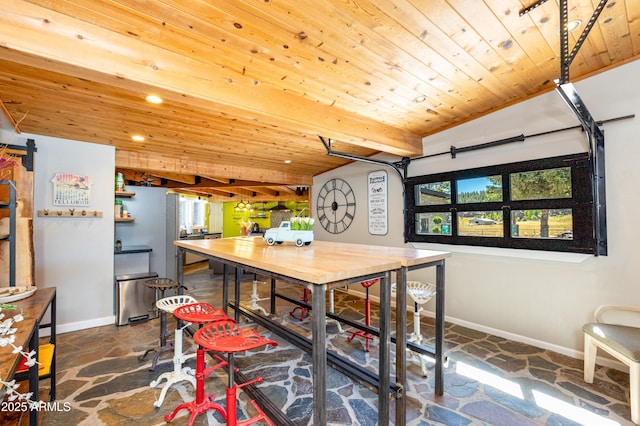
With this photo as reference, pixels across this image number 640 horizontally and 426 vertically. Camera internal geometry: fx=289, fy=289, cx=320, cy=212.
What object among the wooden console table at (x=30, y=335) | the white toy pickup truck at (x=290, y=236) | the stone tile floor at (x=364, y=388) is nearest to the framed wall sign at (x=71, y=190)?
the stone tile floor at (x=364, y=388)

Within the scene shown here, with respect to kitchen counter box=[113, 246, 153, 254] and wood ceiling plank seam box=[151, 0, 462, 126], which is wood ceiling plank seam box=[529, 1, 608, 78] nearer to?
wood ceiling plank seam box=[151, 0, 462, 126]

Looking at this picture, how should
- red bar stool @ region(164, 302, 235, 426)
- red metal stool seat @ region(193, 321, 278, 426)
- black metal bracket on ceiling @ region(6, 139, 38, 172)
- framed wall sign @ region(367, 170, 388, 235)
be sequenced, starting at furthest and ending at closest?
framed wall sign @ region(367, 170, 388, 235), black metal bracket on ceiling @ region(6, 139, 38, 172), red bar stool @ region(164, 302, 235, 426), red metal stool seat @ region(193, 321, 278, 426)

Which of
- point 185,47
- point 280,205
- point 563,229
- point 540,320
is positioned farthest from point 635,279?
point 280,205

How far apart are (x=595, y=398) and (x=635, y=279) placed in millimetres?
1053

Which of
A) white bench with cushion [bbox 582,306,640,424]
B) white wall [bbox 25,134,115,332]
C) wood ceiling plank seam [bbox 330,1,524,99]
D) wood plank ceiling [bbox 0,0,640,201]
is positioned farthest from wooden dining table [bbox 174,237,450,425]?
white wall [bbox 25,134,115,332]

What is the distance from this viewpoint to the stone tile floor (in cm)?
194

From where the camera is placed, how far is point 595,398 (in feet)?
6.91

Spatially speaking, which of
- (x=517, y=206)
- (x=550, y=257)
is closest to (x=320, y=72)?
(x=517, y=206)

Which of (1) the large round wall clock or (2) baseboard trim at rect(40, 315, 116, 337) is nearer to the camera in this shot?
(2) baseboard trim at rect(40, 315, 116, 337)

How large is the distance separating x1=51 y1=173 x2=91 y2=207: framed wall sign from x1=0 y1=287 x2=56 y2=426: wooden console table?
6.18 feet

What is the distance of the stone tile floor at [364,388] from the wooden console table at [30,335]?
44 cm

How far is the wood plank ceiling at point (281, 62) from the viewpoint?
152cm

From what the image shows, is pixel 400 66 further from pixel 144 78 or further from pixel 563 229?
pixel 563 229

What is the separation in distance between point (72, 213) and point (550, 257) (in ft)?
16.9
